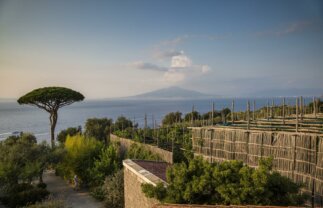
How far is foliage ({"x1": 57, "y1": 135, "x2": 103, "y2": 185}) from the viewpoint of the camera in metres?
14.4

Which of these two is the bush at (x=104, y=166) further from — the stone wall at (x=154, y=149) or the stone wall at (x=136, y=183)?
the stone wall at (x=136, y=183)

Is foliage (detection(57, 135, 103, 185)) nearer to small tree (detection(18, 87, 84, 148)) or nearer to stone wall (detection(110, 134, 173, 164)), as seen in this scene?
stone wall (detection(110, 134, 173, 164))

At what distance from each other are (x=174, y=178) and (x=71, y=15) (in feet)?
52.9

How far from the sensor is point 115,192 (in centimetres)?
1130

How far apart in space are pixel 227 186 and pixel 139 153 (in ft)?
29.9

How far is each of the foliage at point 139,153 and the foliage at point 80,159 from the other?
1967 mm

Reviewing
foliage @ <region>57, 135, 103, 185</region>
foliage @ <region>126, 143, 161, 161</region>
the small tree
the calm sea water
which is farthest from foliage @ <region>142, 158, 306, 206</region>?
the small tree

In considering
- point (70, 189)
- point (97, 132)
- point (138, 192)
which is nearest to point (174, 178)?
point (138, 192)

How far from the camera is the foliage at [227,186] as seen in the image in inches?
210

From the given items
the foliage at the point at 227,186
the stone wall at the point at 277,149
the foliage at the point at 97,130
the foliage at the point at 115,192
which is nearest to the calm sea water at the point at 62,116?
the foliage at the point at 97,130

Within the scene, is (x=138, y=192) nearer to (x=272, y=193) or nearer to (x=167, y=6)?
(x=272, y=193)

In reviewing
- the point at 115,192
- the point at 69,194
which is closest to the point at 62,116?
the point at 69,194

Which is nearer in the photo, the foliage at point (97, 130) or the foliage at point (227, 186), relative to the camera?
the foliage at point (227, 186)

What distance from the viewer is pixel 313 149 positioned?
701cm
